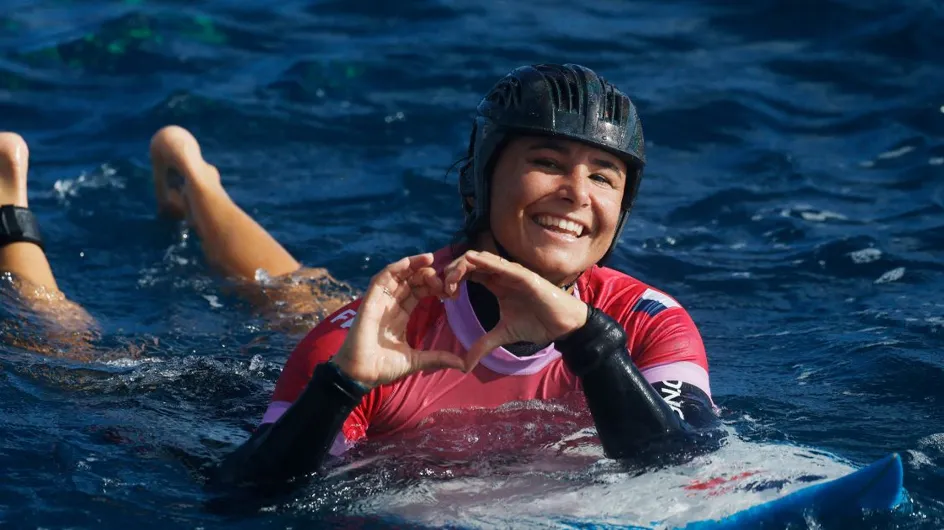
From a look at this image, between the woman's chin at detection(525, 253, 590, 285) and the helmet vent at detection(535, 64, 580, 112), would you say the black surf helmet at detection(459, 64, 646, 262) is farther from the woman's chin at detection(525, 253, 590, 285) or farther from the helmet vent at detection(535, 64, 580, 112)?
the woman's chin at detection(525, 253, 590, 285)

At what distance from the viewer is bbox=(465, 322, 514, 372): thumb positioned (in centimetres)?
425

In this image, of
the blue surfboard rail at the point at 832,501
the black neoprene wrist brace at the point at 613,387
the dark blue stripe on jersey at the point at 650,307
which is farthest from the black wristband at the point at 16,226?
the blue surfboard rail at the point at 832,501

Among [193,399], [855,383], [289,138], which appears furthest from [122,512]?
[289,138]

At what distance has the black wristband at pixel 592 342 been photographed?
426 cm

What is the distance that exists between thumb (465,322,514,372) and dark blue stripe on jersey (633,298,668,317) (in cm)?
97

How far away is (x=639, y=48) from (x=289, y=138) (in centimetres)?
361

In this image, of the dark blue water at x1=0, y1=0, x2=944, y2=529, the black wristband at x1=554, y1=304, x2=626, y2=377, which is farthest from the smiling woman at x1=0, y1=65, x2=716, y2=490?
the dark blue water at x1=0, y1=0, x2=944, y2=529

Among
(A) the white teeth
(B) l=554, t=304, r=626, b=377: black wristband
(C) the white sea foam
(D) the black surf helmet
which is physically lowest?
(C) the white sea foam

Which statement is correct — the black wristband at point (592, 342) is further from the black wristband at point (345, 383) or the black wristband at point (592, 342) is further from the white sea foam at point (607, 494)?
the black wristband at point (345, 383)

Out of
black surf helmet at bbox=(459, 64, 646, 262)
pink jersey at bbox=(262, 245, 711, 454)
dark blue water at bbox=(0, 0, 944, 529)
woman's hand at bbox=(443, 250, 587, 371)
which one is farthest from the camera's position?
dark blue water at bbox=(0, 0, 944, 529)

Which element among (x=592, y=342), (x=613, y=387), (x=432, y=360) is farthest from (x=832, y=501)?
(x=432, y=360)

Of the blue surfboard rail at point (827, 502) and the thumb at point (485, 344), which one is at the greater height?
the thumb at point (485, 344)

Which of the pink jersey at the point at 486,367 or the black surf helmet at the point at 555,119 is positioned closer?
the black surf helmet at the point at 555,119

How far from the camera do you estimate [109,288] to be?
8.03 metres
